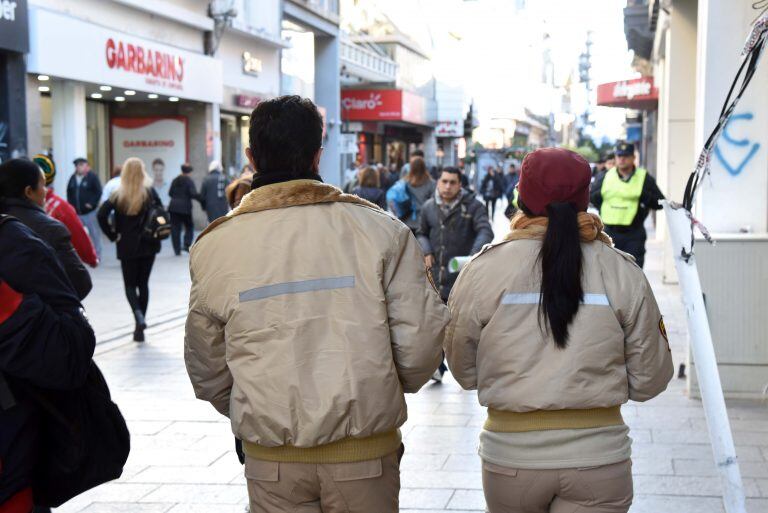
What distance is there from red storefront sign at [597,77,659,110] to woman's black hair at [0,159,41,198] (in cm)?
2026

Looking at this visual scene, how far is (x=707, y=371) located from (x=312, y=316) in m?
1.90

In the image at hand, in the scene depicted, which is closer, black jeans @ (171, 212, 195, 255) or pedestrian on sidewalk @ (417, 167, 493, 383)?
pedestrian on sidewalk @ (417, 167, 493, 383)

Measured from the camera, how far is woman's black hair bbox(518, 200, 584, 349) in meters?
3.09

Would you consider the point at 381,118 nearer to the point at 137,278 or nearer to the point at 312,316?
the point at 137,278

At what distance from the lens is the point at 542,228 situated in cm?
323

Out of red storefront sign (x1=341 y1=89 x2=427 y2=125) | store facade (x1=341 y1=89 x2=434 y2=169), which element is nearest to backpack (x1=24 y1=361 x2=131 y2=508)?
store facade (x1=341 y1=89 x2=434 y2=169)

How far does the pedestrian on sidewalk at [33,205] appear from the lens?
460 centimetres

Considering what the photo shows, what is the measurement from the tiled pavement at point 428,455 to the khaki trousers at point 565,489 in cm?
218

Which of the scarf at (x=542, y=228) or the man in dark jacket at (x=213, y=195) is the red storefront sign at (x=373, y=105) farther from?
the scarf at (x=542, y=228)

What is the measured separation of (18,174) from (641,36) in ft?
69.7

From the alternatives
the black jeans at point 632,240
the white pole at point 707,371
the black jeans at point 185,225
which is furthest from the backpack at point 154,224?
the black jeans at point 185,225

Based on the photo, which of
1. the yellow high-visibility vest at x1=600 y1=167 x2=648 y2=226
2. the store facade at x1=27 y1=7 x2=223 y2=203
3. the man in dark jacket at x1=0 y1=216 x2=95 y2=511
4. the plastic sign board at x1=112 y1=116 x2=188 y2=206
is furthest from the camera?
the plastic sign board at x1=112 y1=116 x2=188 y2=206

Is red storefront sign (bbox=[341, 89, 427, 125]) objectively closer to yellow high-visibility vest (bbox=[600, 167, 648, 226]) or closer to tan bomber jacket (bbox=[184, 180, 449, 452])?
yellow high-visibility vest (bbox=[600, 167, 648, 226])

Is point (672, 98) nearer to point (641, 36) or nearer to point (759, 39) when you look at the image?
point (641, 36)
